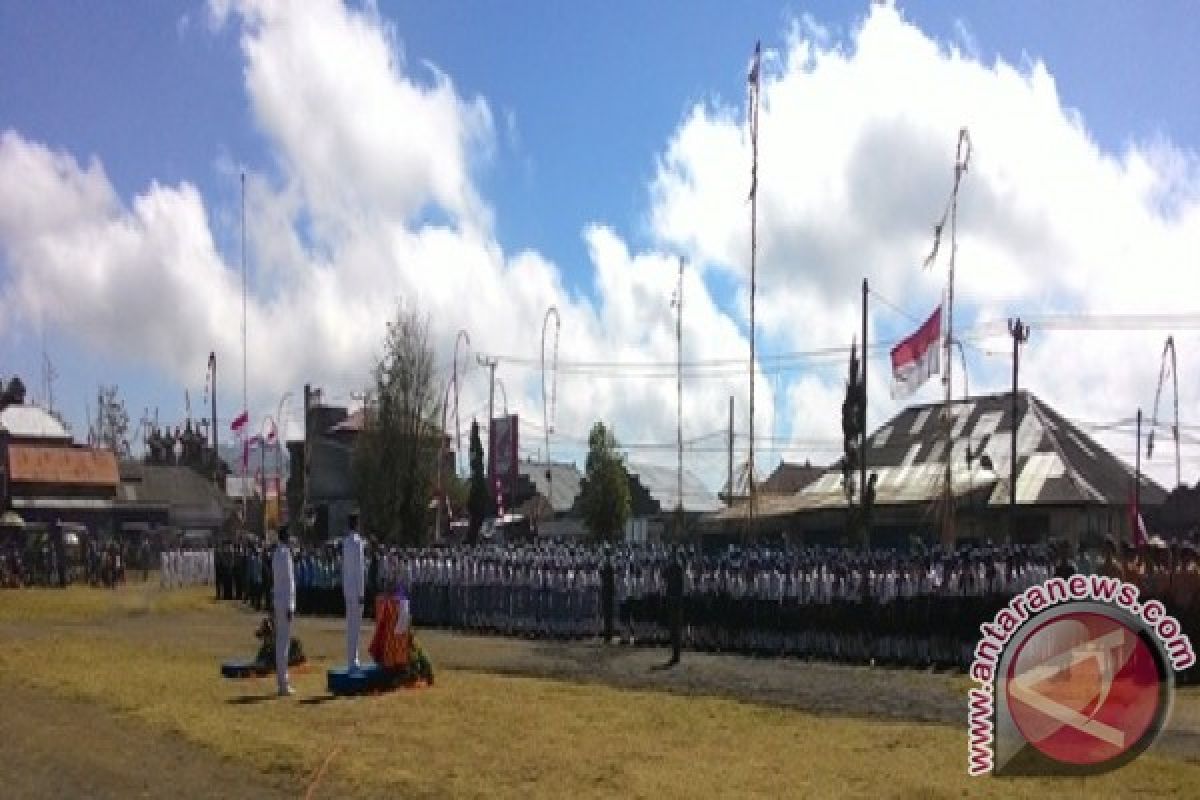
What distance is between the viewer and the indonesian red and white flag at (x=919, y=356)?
35969mm

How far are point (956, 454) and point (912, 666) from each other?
3254cm

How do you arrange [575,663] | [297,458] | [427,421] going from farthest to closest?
[297,458]
[427,421]
[575,663]

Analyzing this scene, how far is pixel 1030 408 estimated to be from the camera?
2083 inches

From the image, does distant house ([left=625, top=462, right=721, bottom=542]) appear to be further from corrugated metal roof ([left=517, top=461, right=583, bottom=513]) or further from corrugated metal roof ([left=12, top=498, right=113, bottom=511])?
corrugated metal roof ([left=12, top=498, right=113, bottom=511])

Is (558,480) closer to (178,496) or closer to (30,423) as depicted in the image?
(178,496)

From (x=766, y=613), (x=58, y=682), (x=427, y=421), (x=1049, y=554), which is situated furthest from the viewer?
(x=427, y=421)

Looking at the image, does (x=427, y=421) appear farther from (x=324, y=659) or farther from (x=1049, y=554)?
(x=1049, y=554)

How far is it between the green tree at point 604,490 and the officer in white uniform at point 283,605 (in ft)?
127

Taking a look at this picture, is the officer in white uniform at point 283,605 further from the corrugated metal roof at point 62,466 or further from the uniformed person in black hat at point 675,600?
the corrugated metal roof at point 62,466

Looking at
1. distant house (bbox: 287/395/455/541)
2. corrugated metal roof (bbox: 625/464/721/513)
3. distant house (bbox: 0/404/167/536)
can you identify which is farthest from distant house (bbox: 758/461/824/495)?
distant house (bbox: 0/404/167/536)

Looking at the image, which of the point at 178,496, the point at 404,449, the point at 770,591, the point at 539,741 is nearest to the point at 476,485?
the point at 404,449

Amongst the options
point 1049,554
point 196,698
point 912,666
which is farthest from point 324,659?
point 1049,554

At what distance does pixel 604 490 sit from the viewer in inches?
2243

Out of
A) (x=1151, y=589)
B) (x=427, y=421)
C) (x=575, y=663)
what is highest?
A: (x=427, y=421)
